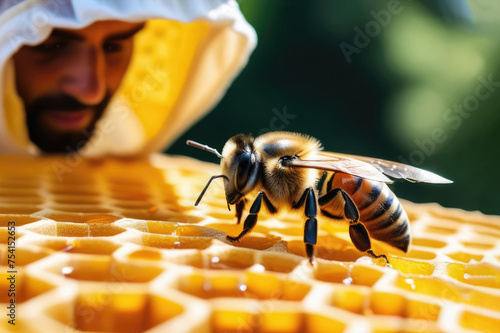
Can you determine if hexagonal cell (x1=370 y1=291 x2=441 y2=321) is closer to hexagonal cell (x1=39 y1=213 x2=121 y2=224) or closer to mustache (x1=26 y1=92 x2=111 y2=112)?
hexagonal cell (x1=39 y1=213 x2=121 y2=224)

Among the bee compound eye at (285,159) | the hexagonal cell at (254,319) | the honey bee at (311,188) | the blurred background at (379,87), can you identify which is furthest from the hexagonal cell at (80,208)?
the blurred background at (379,87)

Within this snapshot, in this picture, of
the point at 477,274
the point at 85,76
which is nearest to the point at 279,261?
the point at 477,274

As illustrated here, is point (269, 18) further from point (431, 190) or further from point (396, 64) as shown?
point (431, 190)

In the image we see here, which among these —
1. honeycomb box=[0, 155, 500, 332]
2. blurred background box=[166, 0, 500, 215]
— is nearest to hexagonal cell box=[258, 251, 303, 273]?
honeycomb box=[0, 155, 500, 332]

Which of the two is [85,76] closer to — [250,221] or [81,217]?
[81,217]

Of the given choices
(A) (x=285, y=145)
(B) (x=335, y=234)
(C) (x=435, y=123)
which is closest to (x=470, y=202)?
(C) (x=435, y=123)

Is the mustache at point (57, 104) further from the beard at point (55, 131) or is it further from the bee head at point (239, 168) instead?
the bee head at point (239, 168)

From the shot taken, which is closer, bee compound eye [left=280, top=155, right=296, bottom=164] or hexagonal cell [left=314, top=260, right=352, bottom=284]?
hexagonal cell [left=314, top=260, right=352, bottom=284]
